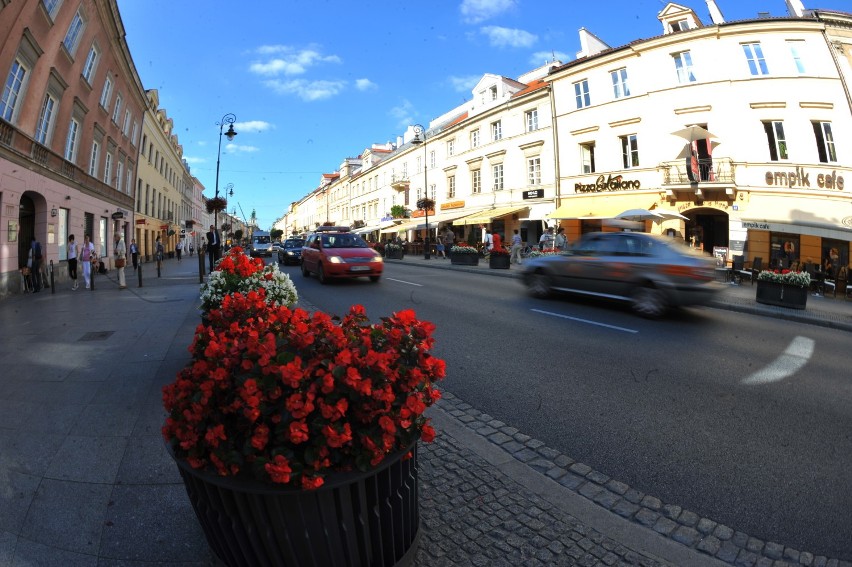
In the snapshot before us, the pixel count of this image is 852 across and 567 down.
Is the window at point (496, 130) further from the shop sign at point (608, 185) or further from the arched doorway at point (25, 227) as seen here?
the arched doorway at point (25, 227)

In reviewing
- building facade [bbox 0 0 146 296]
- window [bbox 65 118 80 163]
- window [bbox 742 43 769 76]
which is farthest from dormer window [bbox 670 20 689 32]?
window [bbox 65 118 80 163]

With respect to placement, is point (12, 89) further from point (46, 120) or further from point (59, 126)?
point (59, 126)

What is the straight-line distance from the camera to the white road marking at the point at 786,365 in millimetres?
4832

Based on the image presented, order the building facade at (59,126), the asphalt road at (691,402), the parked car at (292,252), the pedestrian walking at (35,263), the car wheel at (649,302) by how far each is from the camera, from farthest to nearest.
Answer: the parked car at (292,252) < the pedestrian walking at (35,263) < the building facade at (59,126) < the car wheel at (649,302) < the asphalt road at (691,402)

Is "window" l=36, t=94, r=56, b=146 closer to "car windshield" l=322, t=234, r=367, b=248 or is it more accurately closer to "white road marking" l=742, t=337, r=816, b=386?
"car windshield" l=322, t=234, r=367, b=248

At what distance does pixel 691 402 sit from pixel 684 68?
78.9ft

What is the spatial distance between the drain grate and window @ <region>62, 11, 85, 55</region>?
51.6 ft

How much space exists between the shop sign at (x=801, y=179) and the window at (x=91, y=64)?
1214 inches

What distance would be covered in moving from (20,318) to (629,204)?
24.2 metres

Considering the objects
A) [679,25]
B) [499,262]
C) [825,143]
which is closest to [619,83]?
[679,25]

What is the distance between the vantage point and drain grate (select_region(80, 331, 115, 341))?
20.9ft

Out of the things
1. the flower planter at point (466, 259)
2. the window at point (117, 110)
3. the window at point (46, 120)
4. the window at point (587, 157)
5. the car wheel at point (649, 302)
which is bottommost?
the car wheel at point (649, 302)

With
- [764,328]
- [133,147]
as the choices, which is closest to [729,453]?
[764,328]

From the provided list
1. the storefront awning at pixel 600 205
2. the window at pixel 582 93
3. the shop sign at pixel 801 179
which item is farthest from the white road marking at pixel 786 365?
the window at pixel 582 93
